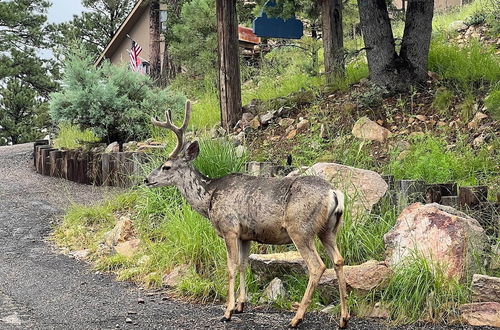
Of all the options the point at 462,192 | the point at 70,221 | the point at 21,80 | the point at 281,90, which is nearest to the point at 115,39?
the point at 21,80

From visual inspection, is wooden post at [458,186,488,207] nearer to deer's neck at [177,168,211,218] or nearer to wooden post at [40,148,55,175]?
deer's neck at [177,168,211,218]

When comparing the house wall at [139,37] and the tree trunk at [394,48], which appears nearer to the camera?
the tree trunk at [394,48]

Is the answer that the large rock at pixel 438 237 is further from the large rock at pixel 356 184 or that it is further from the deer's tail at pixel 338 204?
the deer's tail at pixel 338 204

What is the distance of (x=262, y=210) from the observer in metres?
5.75

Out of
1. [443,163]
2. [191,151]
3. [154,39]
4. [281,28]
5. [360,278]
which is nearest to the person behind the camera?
[360,278]

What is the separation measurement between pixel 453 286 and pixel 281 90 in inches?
299

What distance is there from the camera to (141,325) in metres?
5.95

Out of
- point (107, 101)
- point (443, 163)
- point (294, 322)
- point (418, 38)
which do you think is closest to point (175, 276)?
point (294, 322)

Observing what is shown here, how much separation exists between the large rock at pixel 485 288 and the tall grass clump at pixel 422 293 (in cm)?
Result: 9

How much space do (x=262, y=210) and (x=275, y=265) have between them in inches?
40.4

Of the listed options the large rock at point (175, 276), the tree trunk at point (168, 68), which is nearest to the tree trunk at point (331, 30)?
the large rock at point (175, 276)

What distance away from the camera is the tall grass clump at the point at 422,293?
572cm

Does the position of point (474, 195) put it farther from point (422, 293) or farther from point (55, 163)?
point (55, 163)

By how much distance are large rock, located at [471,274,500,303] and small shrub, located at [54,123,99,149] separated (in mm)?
9105
